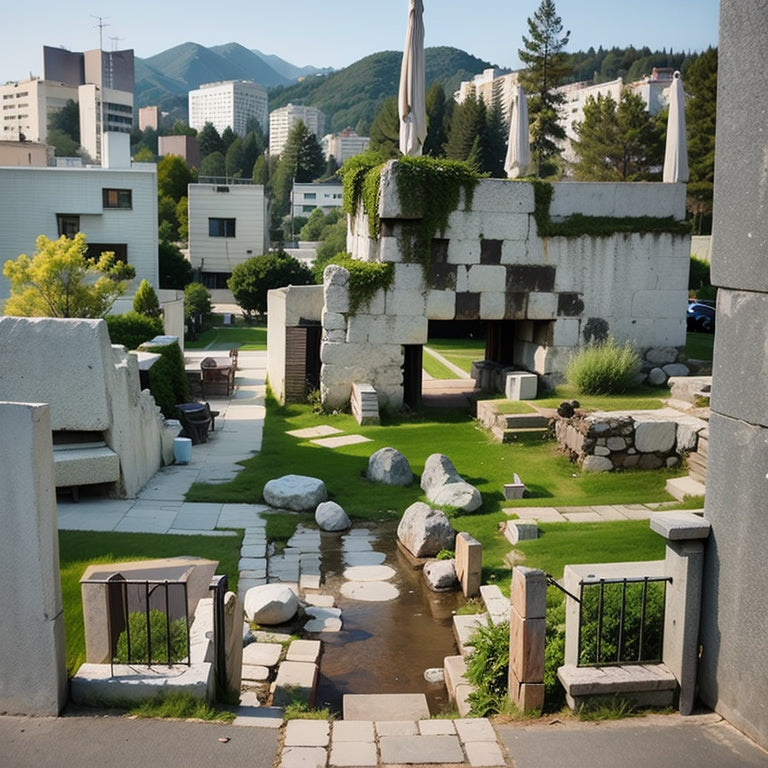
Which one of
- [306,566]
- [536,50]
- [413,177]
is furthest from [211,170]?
[306,566]

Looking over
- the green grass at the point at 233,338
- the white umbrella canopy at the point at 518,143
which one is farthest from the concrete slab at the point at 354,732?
the green grass at the point at 233,338

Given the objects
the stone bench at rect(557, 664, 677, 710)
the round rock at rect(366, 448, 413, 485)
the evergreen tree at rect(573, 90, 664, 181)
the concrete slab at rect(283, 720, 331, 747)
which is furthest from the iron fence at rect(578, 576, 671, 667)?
the evergreen tree at rect(573, 90, 664, 181)

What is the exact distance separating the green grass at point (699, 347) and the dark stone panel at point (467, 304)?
5438 millimetres

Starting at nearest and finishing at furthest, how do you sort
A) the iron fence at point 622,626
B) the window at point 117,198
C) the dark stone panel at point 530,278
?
the iron fence at point 622,626, the dark stone panel at point 530,278, the window at point 117,198

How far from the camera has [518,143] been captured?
20.0 meters

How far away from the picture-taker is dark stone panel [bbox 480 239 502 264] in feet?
62.8

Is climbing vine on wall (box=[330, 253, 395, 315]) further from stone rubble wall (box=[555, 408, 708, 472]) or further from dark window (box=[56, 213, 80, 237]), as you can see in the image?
dark window (box=[56, 213, 80, 237])

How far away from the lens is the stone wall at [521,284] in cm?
1903

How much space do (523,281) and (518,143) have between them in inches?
126

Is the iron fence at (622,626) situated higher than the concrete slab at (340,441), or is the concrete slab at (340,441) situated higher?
the iron fence at (622,626)

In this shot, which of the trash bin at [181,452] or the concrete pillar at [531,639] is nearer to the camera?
the concrete pillar at [531,639]

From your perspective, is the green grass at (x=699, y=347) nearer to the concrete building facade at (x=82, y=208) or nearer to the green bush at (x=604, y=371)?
the green bush at (x=604, y=371)

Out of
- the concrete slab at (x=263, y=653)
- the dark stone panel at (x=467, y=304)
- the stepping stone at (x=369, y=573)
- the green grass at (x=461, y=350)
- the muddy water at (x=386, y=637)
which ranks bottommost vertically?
the muddy water at (x=386, y=637)

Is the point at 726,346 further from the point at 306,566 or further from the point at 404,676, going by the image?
the point at 306,566
